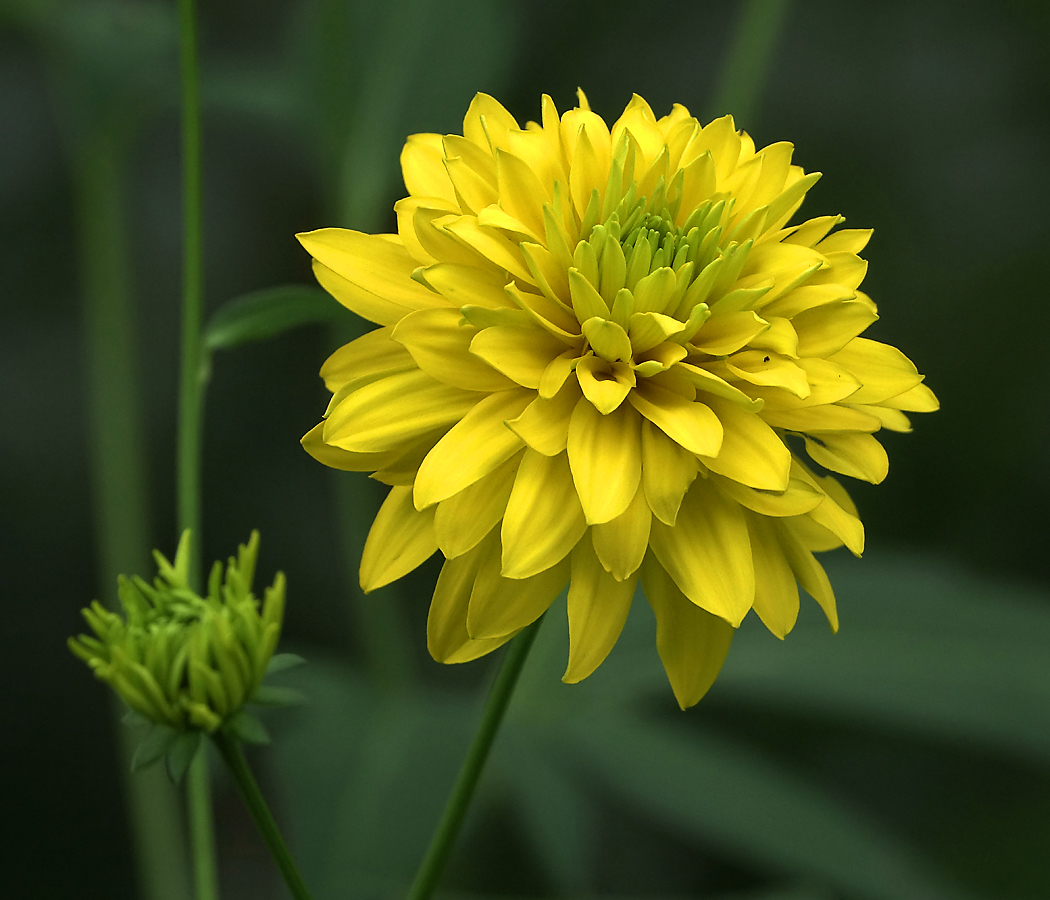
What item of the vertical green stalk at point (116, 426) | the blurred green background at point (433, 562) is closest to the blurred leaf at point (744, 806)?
the blurred green background at point (433, 562)

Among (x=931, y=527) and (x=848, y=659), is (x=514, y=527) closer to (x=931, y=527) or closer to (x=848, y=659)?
(x=848, y=659)

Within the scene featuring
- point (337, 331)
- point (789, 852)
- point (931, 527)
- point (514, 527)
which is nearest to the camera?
point (514, 527)

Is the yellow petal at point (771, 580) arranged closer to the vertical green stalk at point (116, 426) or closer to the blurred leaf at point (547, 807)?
the blurred leaf at point (547, 807)

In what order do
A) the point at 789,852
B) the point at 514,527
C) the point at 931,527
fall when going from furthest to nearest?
the point at 931,527 → the point at 789,852 → the point at 514,527

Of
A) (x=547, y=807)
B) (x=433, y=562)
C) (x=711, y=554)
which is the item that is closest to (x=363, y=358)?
(x=711, y=554)

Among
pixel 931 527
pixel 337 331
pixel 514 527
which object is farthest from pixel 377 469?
pixel 931 527
